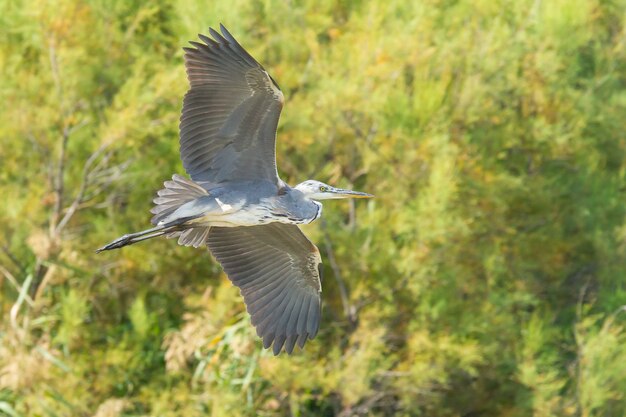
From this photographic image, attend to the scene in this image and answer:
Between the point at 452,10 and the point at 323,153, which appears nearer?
the point at 323,153

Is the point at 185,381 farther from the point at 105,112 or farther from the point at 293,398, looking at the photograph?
the point at 105,112

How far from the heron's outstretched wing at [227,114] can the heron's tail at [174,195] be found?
363mm

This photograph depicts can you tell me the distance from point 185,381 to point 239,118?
4.31 metres

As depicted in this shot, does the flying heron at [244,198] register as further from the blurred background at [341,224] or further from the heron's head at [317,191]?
the blurred background at [341,224]

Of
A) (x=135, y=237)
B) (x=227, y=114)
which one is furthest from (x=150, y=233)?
(x=227, y=114)

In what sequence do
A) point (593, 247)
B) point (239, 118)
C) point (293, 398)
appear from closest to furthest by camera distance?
point (239, 118), point (293, 398), point (593, 247)

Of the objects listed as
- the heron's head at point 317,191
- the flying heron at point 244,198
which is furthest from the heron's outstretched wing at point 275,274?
the heron's head at point 317,191

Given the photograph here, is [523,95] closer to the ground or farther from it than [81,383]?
farther from it

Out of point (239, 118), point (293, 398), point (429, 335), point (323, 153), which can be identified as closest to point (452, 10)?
point (323, 153)

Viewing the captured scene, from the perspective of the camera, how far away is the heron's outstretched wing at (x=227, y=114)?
7.19 metres

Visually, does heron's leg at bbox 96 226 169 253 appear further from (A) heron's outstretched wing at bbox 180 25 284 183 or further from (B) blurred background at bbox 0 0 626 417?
(B) blurred background at bbox 0 0 626 417

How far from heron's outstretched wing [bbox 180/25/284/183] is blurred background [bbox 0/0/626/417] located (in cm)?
332

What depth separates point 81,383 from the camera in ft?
36.6

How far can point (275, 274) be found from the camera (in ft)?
25.7
